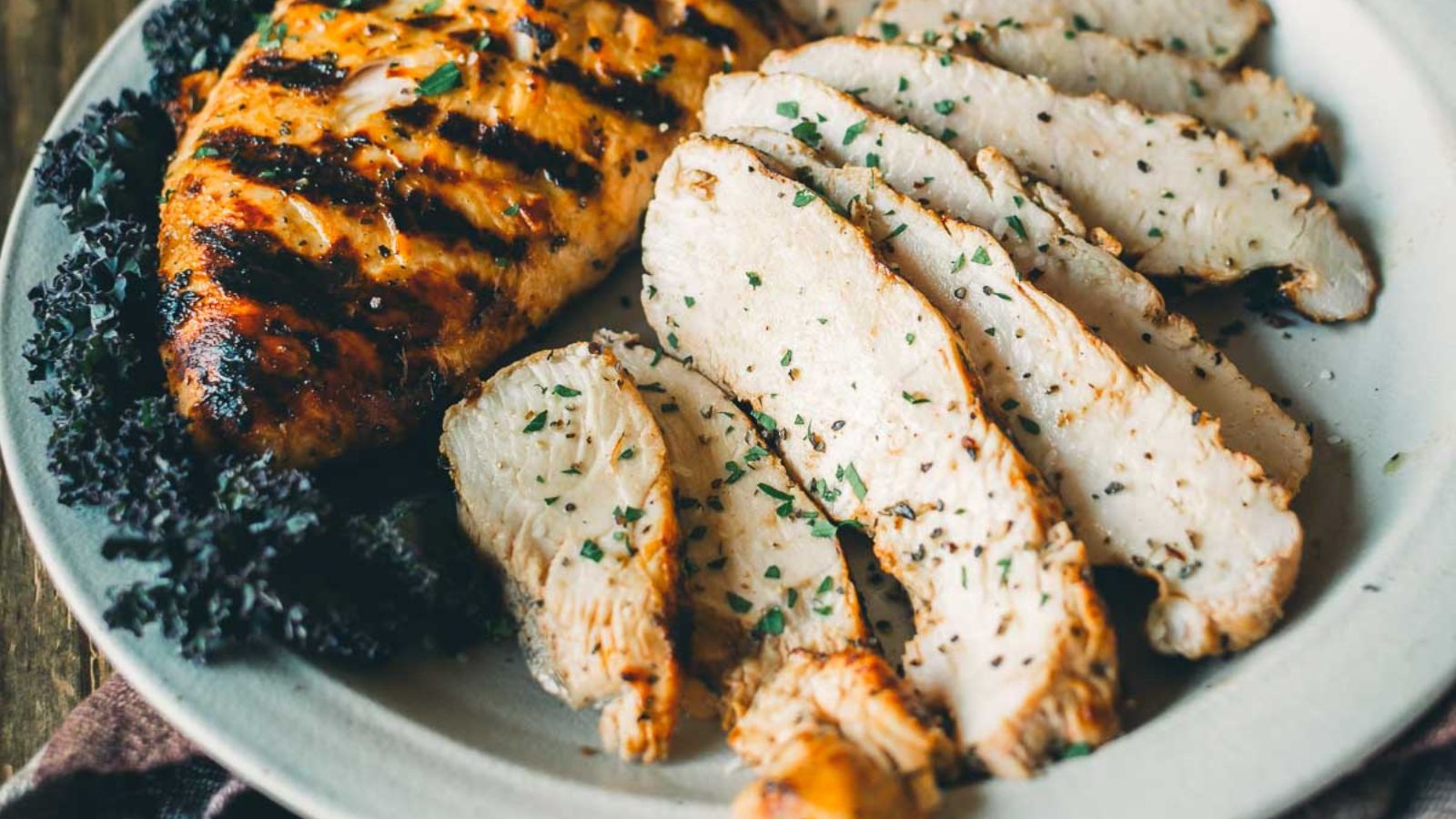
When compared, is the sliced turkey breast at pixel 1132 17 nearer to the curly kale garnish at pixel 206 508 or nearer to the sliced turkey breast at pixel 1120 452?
the sliced turkey breast at pixel 1120 452

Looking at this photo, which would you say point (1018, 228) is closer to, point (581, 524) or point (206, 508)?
point (581, 524)

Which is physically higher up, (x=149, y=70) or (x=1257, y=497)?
(x=1257, y=497)

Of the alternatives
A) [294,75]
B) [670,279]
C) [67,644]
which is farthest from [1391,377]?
[67,644]

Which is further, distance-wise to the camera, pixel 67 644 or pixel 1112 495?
pixel 67 644

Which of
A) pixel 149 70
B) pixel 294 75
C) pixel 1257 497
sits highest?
pixel 1257 497

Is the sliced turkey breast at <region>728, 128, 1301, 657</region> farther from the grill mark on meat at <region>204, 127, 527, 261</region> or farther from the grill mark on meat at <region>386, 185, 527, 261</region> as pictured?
the grill mark on meat at <region>204, 127, 527, 261</region>

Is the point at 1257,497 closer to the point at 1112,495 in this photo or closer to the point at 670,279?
the point at 1112,495

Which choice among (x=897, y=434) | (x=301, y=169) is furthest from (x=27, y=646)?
(x=897, y=434)

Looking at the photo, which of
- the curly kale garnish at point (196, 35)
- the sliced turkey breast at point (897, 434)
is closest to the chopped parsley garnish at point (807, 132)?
the sliced turkey breast at point (897, 434)
